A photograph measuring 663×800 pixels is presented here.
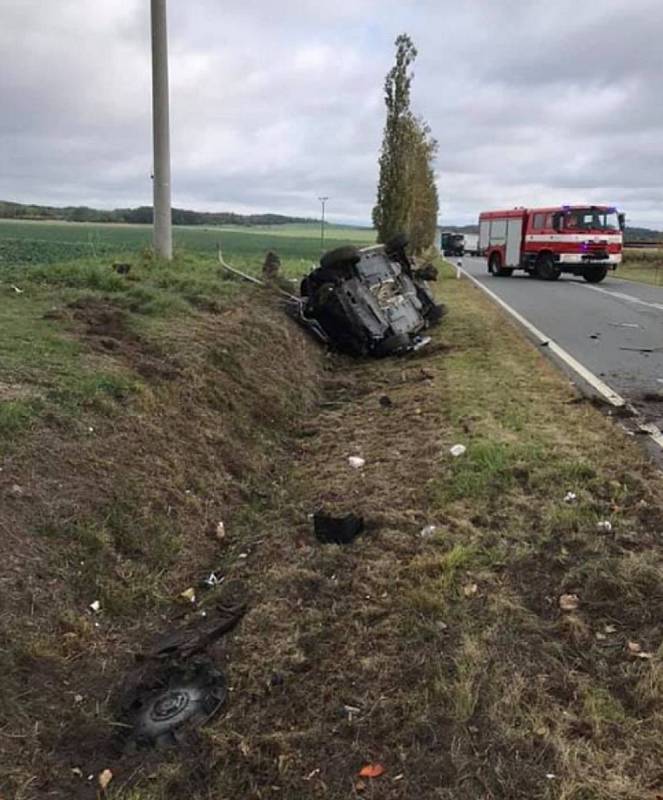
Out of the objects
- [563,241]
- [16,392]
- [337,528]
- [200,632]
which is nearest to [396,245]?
[16,392]

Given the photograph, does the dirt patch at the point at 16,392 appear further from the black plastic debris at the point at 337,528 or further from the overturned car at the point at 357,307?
the overturned car at the point at 357,307

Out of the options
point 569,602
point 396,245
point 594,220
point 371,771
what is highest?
point 594,220

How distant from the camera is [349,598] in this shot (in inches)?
142

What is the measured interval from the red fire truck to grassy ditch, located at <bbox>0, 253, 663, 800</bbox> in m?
20.0

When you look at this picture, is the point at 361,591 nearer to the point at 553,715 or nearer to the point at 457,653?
the point at 457,653

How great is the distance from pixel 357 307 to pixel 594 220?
17.7 m

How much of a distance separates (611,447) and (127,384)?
12.0ft

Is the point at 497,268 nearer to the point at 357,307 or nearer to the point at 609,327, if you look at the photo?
the point at 609,327

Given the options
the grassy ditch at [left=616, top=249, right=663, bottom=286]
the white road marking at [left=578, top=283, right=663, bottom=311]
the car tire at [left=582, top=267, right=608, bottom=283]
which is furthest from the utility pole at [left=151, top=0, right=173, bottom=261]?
the grassy ditch at [left=616, top=249, right=663, bottom=286]

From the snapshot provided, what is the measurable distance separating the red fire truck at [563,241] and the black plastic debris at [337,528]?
22.6 metres

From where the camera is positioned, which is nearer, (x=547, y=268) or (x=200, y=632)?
(x=200, y=632)

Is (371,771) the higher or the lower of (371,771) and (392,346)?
the lower

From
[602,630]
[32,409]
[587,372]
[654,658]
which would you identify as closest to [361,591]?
[602,630]

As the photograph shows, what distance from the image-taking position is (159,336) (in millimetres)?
7391
